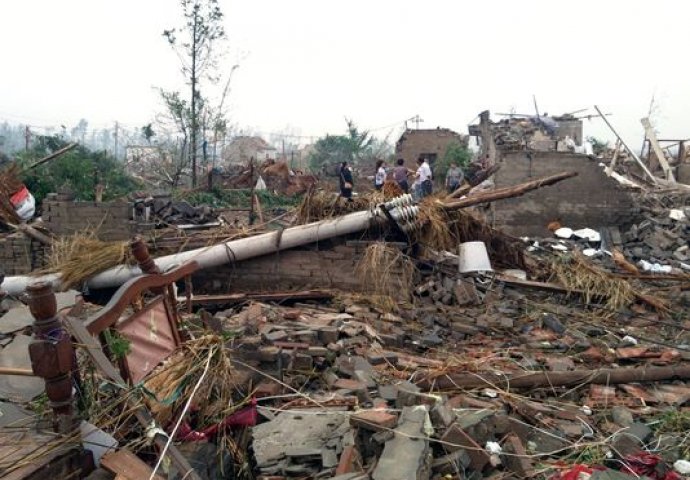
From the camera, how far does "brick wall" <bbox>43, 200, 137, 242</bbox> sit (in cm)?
907

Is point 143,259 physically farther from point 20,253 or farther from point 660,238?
point 660,238

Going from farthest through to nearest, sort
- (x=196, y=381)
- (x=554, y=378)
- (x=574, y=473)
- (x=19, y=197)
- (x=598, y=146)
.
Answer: (x=598, y=146) → (x=19, y=197) → (x=554, y=378) → (x=196, y=381) → (x=574, y=473)

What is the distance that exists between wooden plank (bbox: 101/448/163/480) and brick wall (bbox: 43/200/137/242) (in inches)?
258

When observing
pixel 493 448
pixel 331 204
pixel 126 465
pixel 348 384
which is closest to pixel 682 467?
pixel 493 448

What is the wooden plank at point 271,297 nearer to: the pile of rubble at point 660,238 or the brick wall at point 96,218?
the brick wall at point 96,218

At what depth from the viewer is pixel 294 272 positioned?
8.58 m

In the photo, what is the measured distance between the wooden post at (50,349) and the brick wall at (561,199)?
10957 mm

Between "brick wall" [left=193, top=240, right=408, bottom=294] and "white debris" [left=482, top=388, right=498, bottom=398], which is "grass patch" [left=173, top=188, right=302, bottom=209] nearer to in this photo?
"brick wall" [left=193, top=240, right=408, bottom=294]

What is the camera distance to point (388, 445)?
329 cm

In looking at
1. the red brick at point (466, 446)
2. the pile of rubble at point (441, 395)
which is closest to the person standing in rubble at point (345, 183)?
the pile of rubble at point (441, 395)

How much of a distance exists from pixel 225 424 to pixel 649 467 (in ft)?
9.55

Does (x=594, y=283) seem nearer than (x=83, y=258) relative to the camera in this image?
No

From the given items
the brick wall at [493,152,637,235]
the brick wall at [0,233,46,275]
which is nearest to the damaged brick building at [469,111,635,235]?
the brick wall at [493,152,637,235]

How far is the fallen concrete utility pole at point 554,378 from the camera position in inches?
Answer: 190
